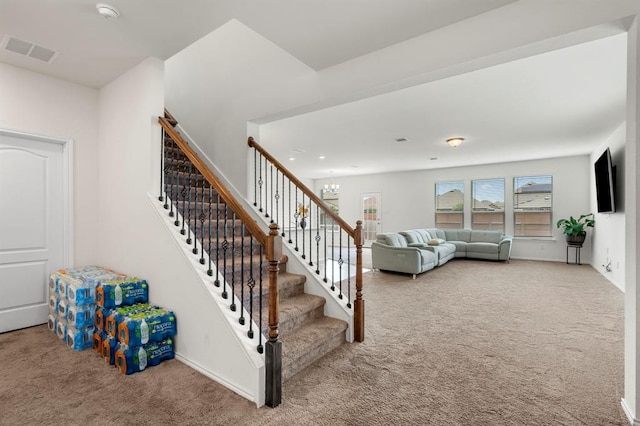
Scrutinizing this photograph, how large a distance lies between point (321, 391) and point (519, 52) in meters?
2.73

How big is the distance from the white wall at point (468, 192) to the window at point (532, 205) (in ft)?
0.43

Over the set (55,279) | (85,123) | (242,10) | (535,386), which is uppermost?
(242,10)

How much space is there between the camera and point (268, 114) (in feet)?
11.3

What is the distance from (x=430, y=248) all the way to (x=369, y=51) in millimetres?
5095

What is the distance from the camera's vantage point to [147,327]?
7.66 feet

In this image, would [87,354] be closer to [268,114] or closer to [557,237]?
[268,114]

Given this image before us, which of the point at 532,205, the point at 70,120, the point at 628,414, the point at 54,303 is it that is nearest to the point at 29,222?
the point at 54,303

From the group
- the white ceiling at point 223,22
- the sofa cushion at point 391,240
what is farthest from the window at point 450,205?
the white ceiling at point 223,22

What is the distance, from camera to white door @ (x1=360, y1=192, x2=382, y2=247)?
11.0m

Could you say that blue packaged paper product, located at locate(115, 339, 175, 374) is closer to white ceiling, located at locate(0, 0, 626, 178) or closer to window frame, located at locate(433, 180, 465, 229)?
white ceiling, located at locate(0, 0, 626, 178)

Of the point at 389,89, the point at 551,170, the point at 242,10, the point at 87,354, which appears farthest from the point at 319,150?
the point at 551,170

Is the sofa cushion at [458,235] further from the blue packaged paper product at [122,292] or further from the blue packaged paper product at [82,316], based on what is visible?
the blue packaged paper product at [82,316]

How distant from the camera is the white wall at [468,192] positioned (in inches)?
301

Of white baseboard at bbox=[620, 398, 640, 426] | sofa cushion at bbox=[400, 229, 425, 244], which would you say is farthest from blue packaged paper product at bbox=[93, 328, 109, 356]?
sofa cushion at bbox=[400, 229, 425, 244]
